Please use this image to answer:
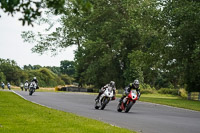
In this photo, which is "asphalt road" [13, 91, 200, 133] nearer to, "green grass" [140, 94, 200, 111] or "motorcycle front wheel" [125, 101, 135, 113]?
"motorcycle front wheel" [125, 101, 135, 113]

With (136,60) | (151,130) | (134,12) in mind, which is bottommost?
(151,130)

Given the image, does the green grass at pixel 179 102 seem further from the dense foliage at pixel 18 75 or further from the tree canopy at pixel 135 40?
the dense foliage at pixel 18 75

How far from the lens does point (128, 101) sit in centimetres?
2044

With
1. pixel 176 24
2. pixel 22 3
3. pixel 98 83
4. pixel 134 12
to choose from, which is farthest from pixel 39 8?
pixel 98 83

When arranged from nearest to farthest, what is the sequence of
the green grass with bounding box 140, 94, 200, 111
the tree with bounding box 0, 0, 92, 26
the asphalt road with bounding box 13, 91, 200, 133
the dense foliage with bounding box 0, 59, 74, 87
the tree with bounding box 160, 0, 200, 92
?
1. the tree with bounding box 0, 0, 92, 26
2. the asphalt road with bounding box 13, 91, 200, 133
3. the green grass with bounding box 140, 94, 200, 111
4. the tree with bounding box 160, 0, 200, 92
5. the dense foliage with bounding box 0, 59, 74, 87

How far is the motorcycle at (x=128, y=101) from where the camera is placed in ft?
65.9

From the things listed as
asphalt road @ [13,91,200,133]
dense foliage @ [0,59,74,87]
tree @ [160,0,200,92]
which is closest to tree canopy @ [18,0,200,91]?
tree @ [160,0,200,92]

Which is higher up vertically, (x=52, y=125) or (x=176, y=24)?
(x=176, y=24)

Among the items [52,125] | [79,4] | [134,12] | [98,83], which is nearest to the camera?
[79,4]

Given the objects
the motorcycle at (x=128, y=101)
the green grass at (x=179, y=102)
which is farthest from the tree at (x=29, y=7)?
the green grass at (x=179, y=102)

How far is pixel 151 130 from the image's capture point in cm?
1223

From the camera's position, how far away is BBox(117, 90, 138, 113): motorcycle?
20078mm

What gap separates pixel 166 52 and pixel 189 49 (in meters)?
2.10

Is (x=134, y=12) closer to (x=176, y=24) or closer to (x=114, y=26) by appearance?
(x=176, y=24)
